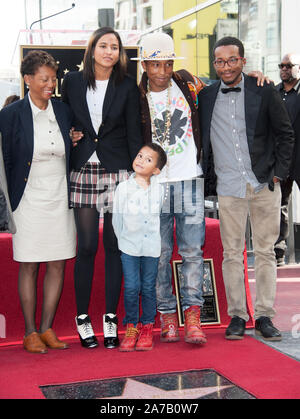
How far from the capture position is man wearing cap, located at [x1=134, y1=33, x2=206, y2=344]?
4137 mm

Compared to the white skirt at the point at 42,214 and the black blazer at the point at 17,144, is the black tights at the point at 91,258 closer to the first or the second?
the white skirt at the point at 42,214

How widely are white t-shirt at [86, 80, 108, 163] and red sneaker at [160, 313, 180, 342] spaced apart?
1.24 metres

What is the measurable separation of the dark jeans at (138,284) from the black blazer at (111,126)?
63 cm

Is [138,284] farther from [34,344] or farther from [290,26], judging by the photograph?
[290,26]

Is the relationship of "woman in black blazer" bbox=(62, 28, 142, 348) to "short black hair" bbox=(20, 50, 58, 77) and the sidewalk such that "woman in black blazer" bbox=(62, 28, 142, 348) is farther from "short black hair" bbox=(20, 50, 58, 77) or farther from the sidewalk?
the sidewalk

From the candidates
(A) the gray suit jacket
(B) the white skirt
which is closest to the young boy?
(B) the white skirt

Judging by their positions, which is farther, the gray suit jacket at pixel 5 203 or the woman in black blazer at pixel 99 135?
the woman in black blazer at pixel 99 135

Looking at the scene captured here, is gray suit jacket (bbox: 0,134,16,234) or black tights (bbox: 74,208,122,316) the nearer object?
gray suit jacket (bbox: 0,134,16,234)

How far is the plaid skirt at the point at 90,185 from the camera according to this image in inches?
163

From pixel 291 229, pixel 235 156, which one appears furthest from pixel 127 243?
pixel 291 229

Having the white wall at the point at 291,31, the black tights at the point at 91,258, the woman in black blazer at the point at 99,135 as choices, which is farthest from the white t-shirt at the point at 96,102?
the white wall at the point at 291,31

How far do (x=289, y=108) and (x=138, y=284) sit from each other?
331 centimetres

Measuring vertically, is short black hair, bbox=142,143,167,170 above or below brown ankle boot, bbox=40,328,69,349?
above

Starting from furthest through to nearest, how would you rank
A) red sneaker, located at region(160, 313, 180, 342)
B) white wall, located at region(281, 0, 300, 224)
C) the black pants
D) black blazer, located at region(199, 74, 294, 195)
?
1. white wall, located at region(281, 0, 300, 224)
2. the black pants
3. red sneaker, located at region(160, 313, 180, 342)
4. black blazer, located at region(199, 74, 294, 195)
